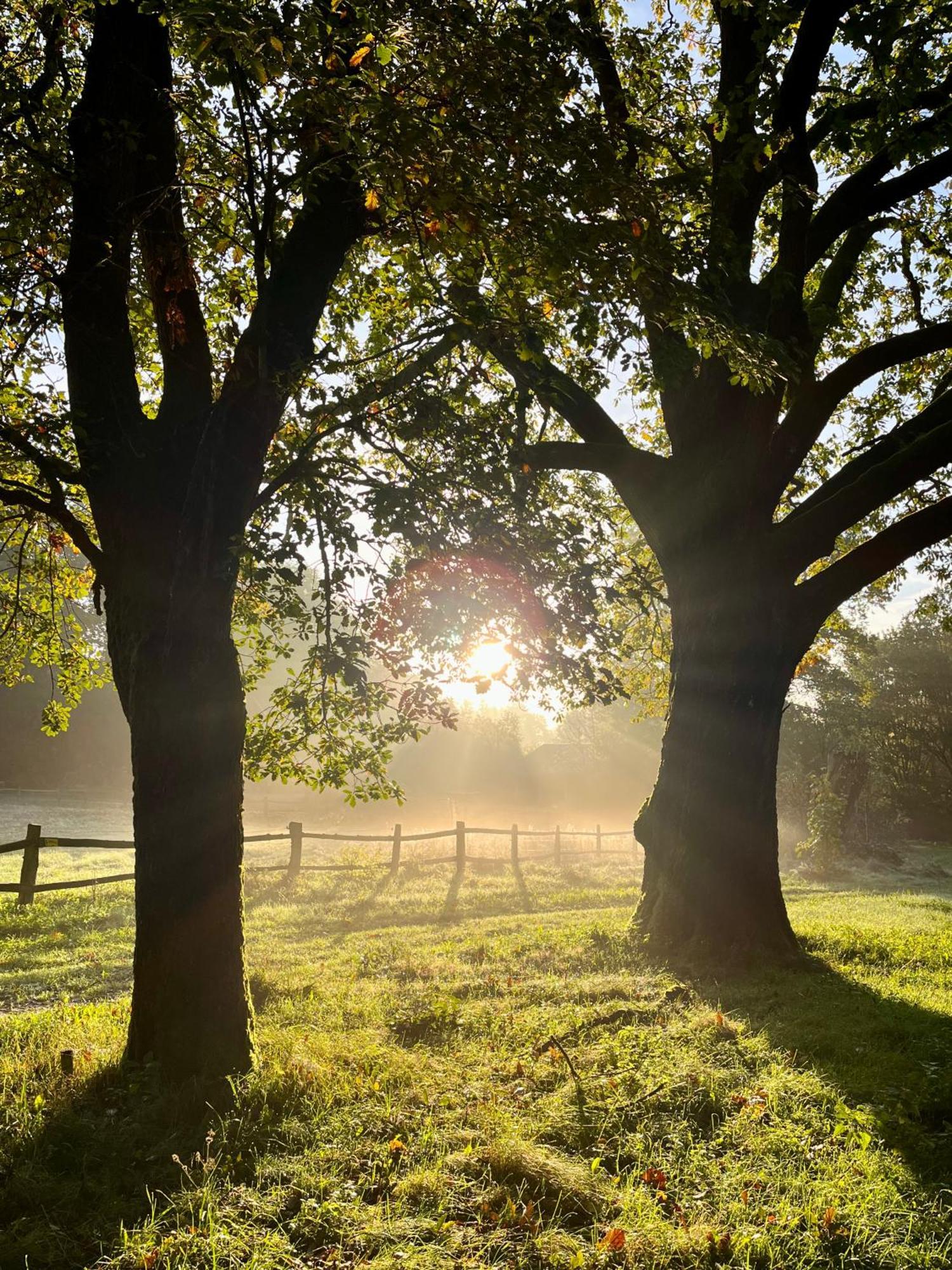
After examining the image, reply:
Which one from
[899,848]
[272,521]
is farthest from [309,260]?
[899,848]

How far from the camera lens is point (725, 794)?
900cm

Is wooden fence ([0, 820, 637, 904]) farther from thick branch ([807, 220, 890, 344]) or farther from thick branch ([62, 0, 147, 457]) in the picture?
thick branch ([807, 220, 890, 344])

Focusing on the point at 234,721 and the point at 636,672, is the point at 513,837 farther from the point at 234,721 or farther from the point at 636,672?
the point at 234,721

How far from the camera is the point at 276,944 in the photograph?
1184 centimetres

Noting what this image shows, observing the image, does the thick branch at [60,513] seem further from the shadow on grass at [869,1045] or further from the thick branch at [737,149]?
the shadow on grass at [869,1045]

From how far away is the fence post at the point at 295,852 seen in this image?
18.4 metres

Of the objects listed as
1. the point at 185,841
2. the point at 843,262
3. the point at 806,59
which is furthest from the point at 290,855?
the point at 806,59

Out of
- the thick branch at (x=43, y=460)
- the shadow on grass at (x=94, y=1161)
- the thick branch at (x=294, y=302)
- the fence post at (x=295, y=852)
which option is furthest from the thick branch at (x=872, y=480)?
the fence post at (x=295, y=852)

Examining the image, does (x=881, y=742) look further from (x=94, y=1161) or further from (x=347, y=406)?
(x=94, y=1161)

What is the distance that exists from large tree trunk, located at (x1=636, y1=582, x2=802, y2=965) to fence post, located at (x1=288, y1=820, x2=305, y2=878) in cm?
1125

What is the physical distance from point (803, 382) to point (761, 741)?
4564 mm

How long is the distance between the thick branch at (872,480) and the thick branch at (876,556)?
0.98 ft

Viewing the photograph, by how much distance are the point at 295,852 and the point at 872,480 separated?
15391 millimetres

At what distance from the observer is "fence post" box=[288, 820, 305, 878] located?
18.4 m
